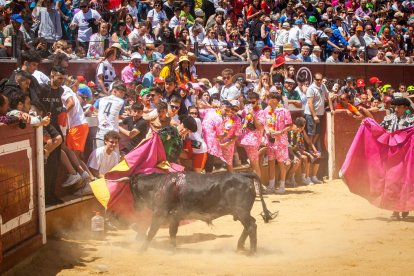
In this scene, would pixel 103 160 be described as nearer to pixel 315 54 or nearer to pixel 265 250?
pixel 265 250

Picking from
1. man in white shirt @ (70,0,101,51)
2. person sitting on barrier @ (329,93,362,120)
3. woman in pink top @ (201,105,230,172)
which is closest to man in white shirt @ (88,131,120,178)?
woman in pink top @ (201,105,230,172)

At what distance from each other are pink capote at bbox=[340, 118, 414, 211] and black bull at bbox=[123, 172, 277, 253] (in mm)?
3014

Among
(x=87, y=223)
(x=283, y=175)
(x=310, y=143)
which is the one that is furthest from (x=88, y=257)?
(x=310, y=143)

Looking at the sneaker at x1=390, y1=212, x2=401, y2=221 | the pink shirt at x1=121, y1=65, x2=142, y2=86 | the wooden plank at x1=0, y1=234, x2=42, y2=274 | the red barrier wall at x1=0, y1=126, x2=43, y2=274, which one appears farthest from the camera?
the pink shirt at x1=121, y1=65, x2=142, y2=86

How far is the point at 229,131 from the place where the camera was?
12.6m

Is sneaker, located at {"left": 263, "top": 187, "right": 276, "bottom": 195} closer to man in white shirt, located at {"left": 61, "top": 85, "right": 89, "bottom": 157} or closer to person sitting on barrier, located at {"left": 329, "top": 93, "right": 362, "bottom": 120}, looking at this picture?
person sitting on barrier, located at {"left": 329, "top": 93, "right": 362, "bottom": 120}

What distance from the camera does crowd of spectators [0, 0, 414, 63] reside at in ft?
48.1

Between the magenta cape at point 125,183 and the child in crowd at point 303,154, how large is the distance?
4.58 m

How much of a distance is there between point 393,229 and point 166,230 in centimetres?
293

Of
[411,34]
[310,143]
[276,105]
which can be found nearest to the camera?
[276,105]

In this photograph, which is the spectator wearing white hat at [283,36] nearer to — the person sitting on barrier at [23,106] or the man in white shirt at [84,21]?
the man in white shirt at [84,21]

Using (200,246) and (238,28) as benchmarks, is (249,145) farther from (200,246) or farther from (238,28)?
(238,28)

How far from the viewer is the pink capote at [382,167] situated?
1158 centimetres

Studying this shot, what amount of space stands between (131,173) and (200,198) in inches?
41.4
